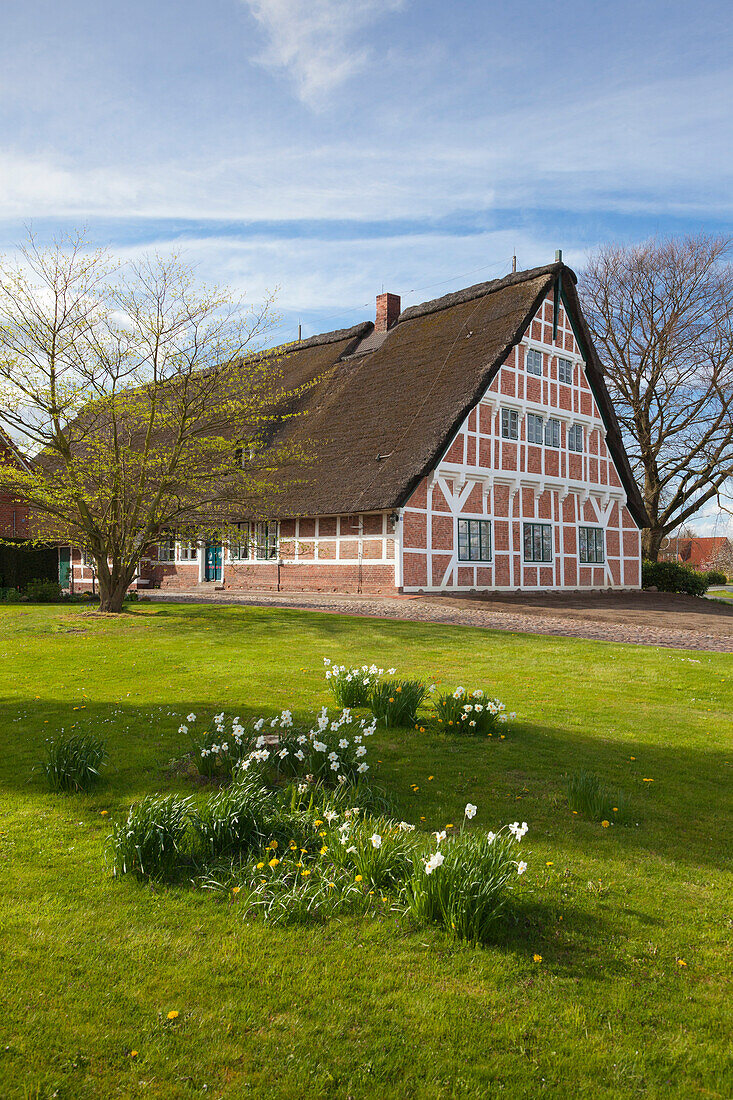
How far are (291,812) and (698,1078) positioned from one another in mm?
2624

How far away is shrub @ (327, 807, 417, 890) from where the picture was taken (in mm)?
4027

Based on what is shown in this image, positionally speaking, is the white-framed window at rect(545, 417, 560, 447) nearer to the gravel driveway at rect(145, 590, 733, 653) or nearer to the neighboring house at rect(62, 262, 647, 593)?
the neighboring house at rect(62, 262, 647, 593)

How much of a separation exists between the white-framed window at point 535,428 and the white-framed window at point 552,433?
300mm

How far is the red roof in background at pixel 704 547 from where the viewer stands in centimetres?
9047

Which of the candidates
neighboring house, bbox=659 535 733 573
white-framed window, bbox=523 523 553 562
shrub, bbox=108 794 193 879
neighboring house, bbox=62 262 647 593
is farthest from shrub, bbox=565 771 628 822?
neighboring house, bbox=659 535 733 573

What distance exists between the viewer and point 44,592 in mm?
22922

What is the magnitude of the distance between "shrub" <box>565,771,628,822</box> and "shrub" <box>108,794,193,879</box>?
8.66ft

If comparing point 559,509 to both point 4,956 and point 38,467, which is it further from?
point 4,956

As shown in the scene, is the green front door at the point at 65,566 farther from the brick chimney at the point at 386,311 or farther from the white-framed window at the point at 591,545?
the white-framed window at the point at 591,545

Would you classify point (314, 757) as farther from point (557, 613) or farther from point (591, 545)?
point (591, 545)

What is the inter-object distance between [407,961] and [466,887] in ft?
1.39

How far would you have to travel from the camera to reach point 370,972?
133 inches

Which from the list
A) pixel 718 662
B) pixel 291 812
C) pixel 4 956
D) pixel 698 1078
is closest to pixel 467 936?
pixel 698 1078

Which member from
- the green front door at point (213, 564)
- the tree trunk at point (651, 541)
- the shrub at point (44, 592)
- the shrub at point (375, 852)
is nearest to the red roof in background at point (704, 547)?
the tree trunk at point (651, 541)
